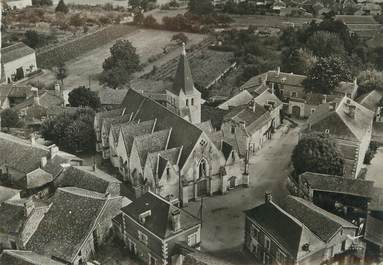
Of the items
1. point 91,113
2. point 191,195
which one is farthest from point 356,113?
point 91,113

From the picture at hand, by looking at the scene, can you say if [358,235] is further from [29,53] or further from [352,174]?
[29,53]

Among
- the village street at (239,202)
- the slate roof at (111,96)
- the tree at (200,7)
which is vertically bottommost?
the village street at (239,202)

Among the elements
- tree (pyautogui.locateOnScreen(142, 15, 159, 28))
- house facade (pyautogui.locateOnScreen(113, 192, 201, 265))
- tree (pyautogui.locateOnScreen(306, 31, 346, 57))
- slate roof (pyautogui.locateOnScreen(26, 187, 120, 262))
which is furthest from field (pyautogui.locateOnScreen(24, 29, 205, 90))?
house facade (pyautogui.locateOnScreen(113, 192, 201, 265))

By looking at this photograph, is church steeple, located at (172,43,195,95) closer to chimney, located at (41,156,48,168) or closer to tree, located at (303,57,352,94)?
chimney, located at (41,156,48,168)

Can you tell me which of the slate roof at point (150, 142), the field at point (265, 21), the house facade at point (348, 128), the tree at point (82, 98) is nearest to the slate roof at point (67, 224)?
the slate roof at point (150, 142)

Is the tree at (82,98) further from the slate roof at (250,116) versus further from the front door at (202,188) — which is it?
the front door at (202,188)

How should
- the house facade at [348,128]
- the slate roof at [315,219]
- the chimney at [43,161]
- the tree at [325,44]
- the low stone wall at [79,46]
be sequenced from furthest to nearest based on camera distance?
the low stone wall at [79,46] → the tree at [325,44] → the house facade at [348,128] → the chimney at [43,161] → the slate roof at [315,219]
